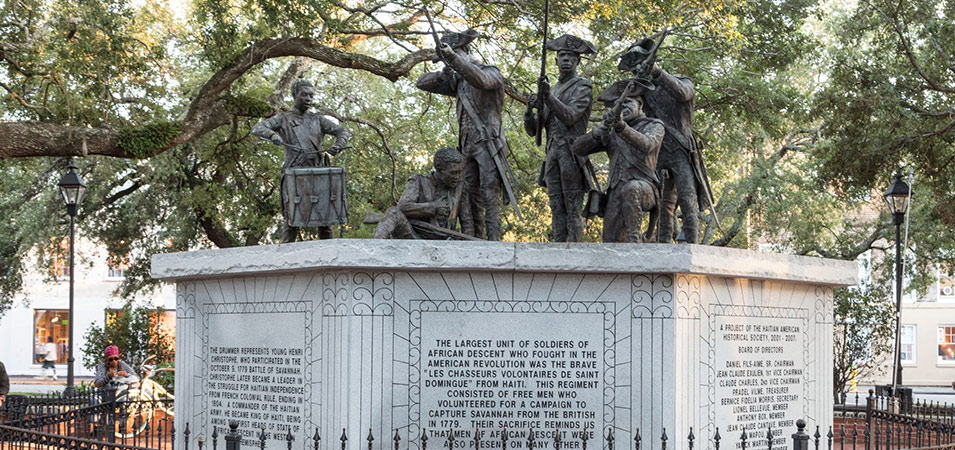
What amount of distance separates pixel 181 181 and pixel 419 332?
16505 mm

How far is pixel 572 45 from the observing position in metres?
10.5

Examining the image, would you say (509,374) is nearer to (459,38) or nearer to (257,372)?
(257,372)

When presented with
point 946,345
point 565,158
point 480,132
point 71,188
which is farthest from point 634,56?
point 946,345

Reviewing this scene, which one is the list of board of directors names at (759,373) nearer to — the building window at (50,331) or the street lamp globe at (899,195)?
the street lamp globe at (899,195)

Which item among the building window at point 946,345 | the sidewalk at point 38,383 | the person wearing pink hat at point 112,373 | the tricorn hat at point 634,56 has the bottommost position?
the sidewalk at point 38,383

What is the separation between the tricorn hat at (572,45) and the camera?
34.3 ft

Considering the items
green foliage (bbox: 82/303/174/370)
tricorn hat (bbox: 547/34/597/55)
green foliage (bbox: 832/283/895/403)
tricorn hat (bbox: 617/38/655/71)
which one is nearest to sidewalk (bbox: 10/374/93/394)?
green foliage (bbox: 82/303/174/370)

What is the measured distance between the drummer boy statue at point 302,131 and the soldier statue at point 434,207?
978 millimetres

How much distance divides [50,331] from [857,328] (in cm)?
3376

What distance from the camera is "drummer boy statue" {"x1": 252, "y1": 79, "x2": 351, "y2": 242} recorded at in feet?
36.1

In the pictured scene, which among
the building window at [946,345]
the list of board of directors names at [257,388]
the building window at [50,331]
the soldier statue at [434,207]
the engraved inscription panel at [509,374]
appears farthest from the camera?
the building window at [50,331]

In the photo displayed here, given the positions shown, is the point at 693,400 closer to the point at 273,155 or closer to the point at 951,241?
the point at 273,155

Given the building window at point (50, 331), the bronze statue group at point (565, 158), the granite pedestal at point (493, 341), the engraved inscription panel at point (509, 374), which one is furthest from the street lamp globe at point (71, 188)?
the building window at point (50, 331)

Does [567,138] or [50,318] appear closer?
[567,138]
